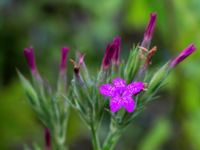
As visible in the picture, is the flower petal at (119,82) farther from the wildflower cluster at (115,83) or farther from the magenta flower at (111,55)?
the magenta flower at (111,55)

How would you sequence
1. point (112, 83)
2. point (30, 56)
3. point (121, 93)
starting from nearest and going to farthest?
point (121, 93) < point (112, 83) < point (30, 56)

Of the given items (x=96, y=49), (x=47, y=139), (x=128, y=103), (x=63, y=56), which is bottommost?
(x=96, y=49)

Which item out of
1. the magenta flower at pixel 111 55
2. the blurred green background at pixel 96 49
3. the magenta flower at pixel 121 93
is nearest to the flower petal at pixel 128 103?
the magenta flower at pixel 121 93

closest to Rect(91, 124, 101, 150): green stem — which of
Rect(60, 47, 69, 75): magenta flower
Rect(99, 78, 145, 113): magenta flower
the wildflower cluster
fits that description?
the wildflower cluster

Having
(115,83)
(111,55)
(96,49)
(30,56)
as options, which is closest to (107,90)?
(115,83)

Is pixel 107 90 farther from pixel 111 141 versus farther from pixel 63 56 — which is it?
pixel 63 56

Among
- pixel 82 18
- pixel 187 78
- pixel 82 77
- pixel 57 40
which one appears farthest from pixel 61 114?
pixel 82 18

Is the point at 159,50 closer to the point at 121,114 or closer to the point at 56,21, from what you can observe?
the point at 56,21
